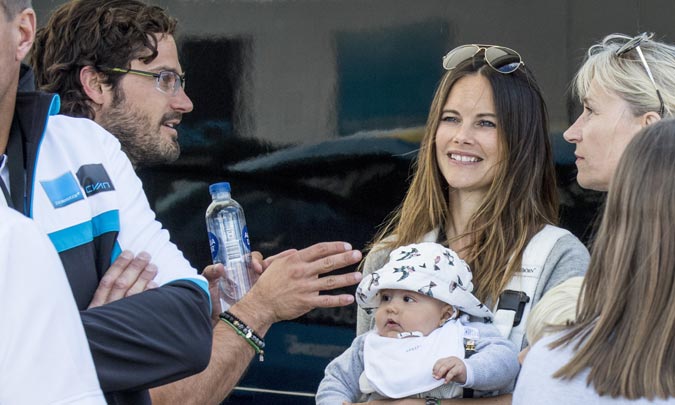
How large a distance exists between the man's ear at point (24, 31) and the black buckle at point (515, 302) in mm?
1382

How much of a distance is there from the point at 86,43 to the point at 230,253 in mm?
Answer: 911

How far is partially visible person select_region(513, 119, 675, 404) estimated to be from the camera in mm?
1704

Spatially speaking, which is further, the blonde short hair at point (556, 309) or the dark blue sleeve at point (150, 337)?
the blonde short hair at point (556, 309)

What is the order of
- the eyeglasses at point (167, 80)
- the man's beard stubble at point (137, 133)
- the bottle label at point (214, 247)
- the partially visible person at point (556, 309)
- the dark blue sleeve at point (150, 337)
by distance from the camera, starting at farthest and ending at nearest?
1. the eyeglasses at point (167, 80)
2. the man's beard stubble at point (137, 133)
3. the bottle label at point (214, 247)
4. the partially visible person at point (556, 309)
5. the dark blue sleeve at point (150, 337)

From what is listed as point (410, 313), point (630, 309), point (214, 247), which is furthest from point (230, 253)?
point (630, 309)

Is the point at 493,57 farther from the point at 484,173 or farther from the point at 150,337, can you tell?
the point at 150,337

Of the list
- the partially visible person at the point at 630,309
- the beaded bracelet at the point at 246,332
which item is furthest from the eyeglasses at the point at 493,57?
the partially visible person at the point at 630,309

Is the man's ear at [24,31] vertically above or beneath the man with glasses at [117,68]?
above

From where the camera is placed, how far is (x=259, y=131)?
3742mm

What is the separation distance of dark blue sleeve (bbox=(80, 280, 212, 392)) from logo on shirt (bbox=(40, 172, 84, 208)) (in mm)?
239

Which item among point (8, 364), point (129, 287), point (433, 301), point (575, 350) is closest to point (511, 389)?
point (433, 301)

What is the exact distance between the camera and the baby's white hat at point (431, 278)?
263 centimetres

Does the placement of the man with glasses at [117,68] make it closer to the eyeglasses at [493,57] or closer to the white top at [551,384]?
the eyeglasses at [493,57]

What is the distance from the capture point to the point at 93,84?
3.20 metres
